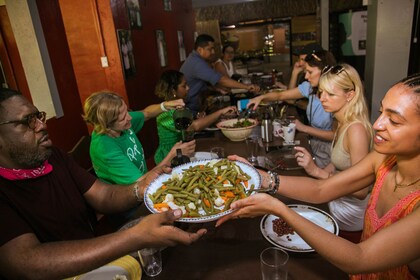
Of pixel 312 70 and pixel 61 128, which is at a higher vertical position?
pixel 312 70

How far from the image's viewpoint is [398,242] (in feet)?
3.56

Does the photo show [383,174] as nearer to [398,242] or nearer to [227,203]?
[398,242]

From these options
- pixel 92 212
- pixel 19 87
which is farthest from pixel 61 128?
pixel 92 212

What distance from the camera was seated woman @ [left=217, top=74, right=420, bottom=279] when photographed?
110cm

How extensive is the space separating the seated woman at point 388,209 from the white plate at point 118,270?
54 cm

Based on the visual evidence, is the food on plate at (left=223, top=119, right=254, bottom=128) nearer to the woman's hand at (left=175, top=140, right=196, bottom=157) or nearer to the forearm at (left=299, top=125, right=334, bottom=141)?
the forearm at (left=299, top=125, right=334, bottom=141)

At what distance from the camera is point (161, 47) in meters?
6.81

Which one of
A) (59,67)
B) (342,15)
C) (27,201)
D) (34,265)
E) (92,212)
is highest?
(342,15)

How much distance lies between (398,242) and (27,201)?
5.96 ft

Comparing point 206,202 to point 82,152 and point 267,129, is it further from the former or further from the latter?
point 82,152

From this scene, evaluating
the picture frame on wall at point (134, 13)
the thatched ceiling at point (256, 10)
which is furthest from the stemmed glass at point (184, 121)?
the thatched ceiling at point (256, 10)

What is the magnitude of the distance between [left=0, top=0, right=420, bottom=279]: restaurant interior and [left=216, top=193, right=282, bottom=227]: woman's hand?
20 cm

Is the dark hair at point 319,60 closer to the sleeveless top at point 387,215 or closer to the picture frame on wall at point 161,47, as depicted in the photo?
the sleeveless top at point 387,215

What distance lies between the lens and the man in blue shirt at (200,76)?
4715mm
